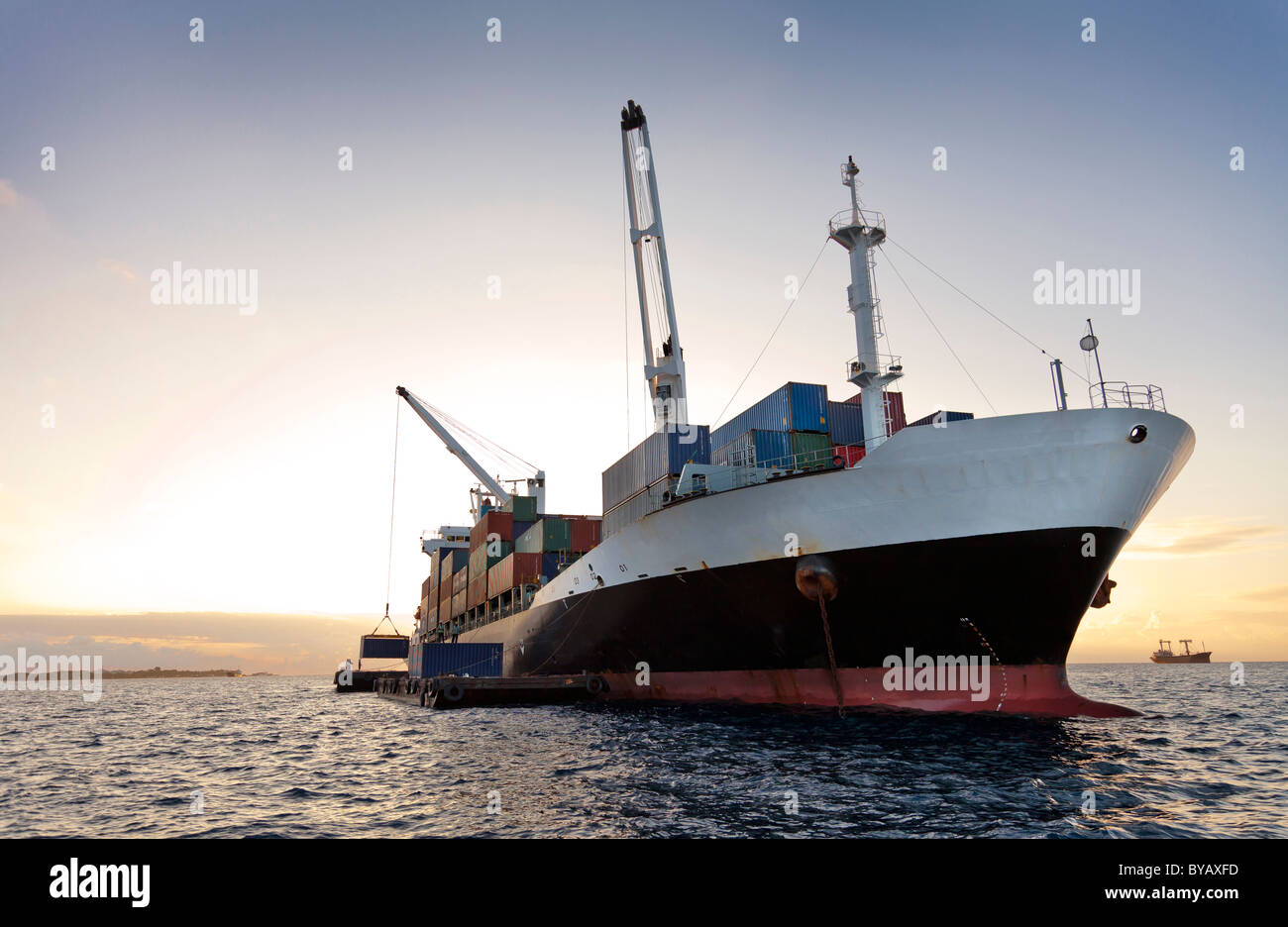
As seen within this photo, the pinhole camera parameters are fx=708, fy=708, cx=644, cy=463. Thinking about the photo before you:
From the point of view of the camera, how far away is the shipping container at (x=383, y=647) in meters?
77.8

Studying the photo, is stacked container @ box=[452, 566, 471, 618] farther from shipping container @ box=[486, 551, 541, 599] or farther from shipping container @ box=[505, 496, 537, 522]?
shipping container @ box=[486, 551, 541, 599]

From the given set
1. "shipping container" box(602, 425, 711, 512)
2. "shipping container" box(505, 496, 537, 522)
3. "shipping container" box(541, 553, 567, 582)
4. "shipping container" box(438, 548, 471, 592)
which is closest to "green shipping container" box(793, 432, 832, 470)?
Answer: "shipping container" box(602, 425, 711, 512)

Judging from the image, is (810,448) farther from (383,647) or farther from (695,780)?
(383,647)

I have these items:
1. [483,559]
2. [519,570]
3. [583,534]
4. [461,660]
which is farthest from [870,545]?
[483,559]

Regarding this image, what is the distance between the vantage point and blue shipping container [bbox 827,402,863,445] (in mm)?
26438

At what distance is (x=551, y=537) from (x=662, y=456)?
54.9 ft

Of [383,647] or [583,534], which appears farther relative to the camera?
[383,647]

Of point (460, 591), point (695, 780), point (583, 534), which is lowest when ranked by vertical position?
point (695, 780)

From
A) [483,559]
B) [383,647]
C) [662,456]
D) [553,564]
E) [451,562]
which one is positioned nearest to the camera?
[662,456]

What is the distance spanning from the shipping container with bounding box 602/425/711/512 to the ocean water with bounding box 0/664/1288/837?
31.2ft

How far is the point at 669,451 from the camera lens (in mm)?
29125

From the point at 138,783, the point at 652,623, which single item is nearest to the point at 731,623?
the point at 652,623

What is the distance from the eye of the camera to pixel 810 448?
25.7 meters

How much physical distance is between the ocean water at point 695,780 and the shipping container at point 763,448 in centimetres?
849
